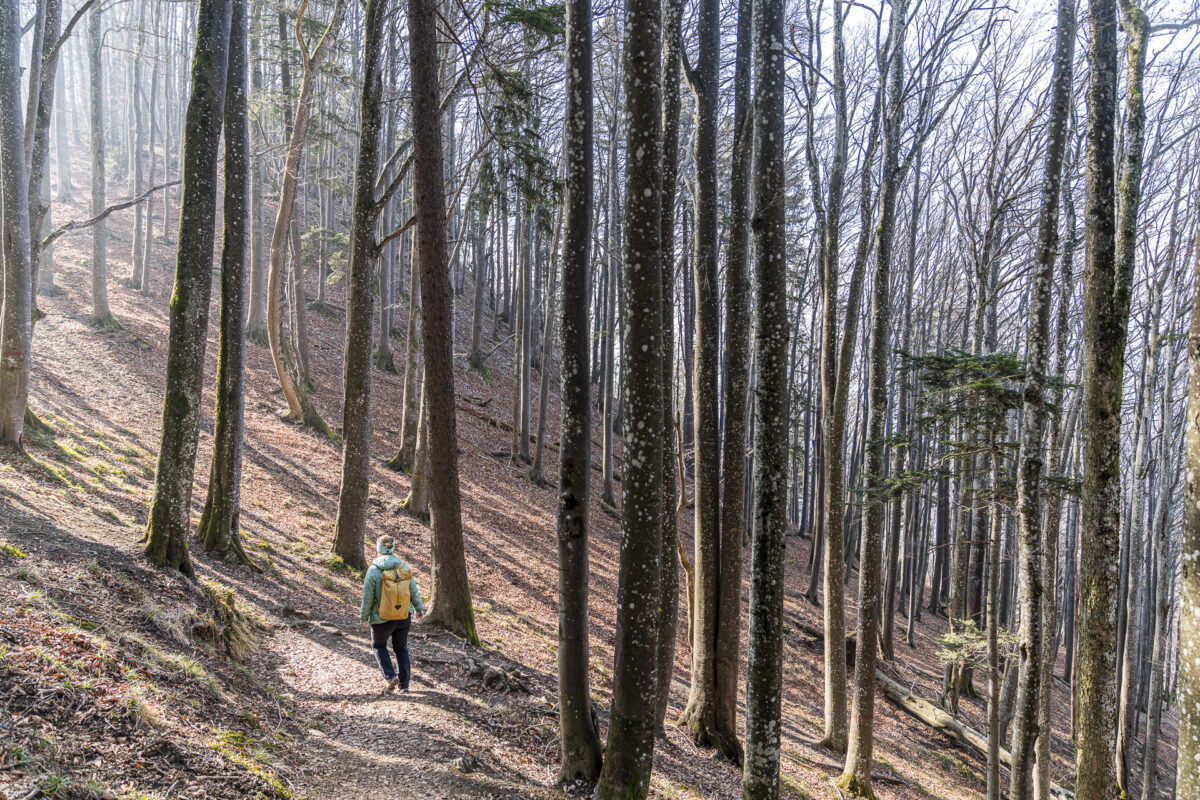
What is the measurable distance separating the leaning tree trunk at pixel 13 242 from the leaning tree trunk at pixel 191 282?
386 cm

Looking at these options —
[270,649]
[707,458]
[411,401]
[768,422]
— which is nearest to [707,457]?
[707,458]

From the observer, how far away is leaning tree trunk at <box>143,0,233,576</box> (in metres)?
7.30

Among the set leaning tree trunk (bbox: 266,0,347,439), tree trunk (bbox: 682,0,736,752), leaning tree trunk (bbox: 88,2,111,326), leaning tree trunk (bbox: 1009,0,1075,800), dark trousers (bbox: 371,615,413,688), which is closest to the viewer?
dark trousers (bbox: 371,615,413,688)

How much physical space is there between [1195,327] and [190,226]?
28.7 ft

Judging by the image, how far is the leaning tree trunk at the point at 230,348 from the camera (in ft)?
28.4

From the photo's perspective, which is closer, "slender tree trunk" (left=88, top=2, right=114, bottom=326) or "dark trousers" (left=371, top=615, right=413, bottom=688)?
"dark trousers" (left=371, top=615, right=413, bottom=688)

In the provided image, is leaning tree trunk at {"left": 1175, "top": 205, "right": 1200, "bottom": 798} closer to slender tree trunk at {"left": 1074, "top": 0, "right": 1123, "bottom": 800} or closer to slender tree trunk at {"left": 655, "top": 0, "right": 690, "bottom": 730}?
slender tree trunk at {"left": 1074, "top": 0, "right": 1123, "bottom": 800}

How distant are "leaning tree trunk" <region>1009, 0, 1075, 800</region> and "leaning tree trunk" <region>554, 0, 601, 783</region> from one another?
530 cm

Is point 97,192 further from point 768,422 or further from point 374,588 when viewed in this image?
point 768,422

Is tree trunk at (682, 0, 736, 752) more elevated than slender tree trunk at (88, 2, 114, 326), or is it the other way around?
slender tree trunk at (88, 2, 114, 326)

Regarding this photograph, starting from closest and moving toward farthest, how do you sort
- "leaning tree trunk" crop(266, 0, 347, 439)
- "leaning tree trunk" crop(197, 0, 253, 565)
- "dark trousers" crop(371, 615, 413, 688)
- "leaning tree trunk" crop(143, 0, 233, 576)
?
"dark trousers" crop(371, 615, 413, 688), "leaning tree trunk" crop(143, 0, 233, 576), "leaning tree trunk" crop(197, 0, 253, 565), "leaning tree trunk" crop(266, 0, 347, 439)

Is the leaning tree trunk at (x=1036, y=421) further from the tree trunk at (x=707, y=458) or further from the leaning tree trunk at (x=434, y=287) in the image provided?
the leaning tree trunk at (x=434, y=287)

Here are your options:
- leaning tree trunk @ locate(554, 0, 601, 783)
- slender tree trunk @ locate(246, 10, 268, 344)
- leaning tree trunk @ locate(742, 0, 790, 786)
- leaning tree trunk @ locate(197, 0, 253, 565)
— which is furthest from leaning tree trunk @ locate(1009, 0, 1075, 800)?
slender tree trunk @ locate(246, 10, 268, 344)

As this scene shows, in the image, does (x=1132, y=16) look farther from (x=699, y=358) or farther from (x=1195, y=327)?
(x=699, y=358)
